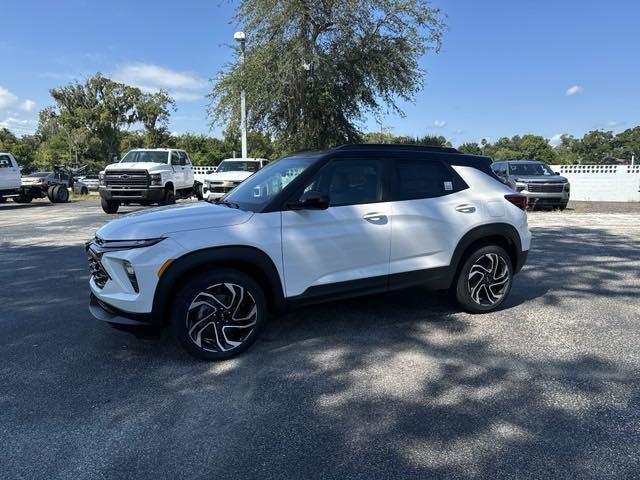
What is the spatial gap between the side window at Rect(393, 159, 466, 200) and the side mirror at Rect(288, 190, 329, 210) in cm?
85

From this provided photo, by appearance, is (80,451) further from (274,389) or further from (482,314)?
(482,314)

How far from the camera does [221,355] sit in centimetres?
388

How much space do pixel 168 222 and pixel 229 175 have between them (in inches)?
496

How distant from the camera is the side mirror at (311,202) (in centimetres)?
389

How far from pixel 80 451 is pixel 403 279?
2.95 metres

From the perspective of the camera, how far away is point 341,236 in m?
4.14

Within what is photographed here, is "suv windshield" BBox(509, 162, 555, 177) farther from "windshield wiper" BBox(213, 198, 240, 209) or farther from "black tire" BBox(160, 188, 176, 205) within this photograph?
"windshield wiper" BBox(213, 198, 240, 209)

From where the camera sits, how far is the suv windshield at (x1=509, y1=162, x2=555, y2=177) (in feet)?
57.2

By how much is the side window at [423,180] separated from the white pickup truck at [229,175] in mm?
10606

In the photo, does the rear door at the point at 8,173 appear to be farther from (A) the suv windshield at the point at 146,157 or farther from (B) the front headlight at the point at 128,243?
(B) the front headlight at the point at 128,243

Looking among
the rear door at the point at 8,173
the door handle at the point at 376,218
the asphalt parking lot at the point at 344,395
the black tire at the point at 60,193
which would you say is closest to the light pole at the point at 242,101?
the rear door at the point at 8,173

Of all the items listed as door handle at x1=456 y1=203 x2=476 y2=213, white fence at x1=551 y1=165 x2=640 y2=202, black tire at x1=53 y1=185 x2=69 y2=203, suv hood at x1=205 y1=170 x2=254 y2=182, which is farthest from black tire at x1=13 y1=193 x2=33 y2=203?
white fence at x1=551 y1=165 x2=640 y2=202

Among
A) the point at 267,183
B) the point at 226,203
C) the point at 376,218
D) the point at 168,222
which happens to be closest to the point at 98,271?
the point at 168,222

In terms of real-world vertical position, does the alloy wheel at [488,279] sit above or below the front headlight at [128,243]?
below
